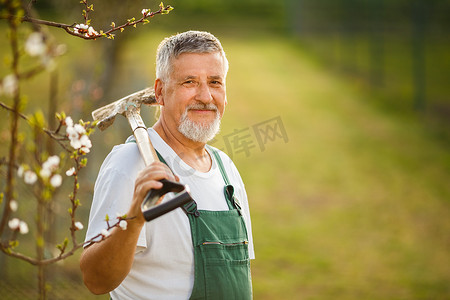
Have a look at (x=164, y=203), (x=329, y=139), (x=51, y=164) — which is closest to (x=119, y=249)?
(x=164, y=203)

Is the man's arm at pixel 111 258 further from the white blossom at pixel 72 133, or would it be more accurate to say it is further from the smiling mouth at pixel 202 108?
the smiling mouth at pixel 202 108

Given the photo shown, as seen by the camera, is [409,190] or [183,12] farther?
[183,12]

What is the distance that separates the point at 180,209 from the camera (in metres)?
2.15

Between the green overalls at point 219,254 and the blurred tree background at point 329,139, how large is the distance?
0.92 m

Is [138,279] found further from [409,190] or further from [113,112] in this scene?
[409,190]

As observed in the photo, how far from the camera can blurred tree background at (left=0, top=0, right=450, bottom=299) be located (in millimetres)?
6344

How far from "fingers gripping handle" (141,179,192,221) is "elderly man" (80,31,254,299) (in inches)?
1.1

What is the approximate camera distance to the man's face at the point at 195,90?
235 centimetres

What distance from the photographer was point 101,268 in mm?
1920

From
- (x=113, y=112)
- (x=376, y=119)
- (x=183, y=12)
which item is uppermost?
(x=183, y=12)

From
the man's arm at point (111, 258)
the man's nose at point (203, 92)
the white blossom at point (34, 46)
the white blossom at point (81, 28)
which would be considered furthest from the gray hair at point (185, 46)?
the white blossom at point (34, 46)

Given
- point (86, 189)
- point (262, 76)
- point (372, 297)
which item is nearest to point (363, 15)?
point (262, 76)

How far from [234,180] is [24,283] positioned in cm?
313

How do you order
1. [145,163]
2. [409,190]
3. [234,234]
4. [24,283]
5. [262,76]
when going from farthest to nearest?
1. [262,76]
2. [409,190]
3. [24,283]
4. [234,234]
5. [145,163]
